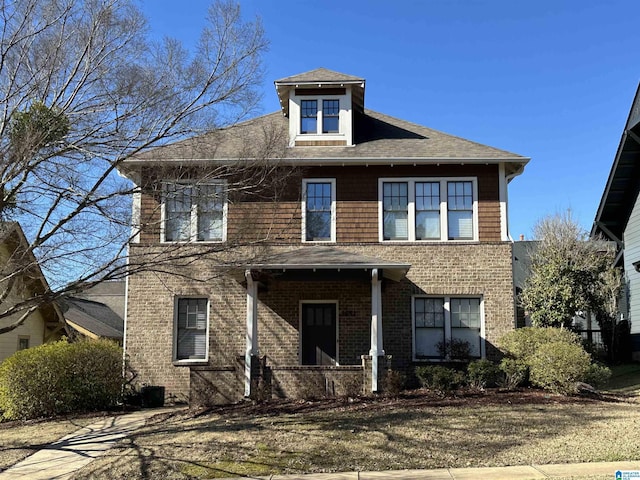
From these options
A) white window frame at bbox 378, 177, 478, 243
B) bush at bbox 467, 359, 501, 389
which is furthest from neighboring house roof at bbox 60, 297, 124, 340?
bush at bbox 467, 359, 501, 389

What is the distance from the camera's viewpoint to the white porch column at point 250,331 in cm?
1435

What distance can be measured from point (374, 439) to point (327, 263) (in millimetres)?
5084

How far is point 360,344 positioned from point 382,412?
14.3ft

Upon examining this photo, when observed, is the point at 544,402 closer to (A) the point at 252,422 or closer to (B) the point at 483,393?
(B) the point at 483,393

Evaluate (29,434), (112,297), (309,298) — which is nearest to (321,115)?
(309,298)

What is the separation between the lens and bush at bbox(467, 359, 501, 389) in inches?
585

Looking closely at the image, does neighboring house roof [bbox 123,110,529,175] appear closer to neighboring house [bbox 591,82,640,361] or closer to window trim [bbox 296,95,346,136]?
window trim [bbox 296,95,346,136]

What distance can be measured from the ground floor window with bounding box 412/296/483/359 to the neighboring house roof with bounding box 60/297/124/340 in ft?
41.9

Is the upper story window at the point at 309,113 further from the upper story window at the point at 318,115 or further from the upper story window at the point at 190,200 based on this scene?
the upper story window at the point at 190,200

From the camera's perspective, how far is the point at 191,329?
1697 cm

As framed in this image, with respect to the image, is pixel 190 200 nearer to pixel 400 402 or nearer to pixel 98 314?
pixel 400 402

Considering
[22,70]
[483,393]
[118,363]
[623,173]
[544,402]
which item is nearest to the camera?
[22,70]

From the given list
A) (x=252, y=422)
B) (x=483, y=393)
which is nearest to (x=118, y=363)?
(x=252, y=422)

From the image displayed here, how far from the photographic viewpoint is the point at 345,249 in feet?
55.6
